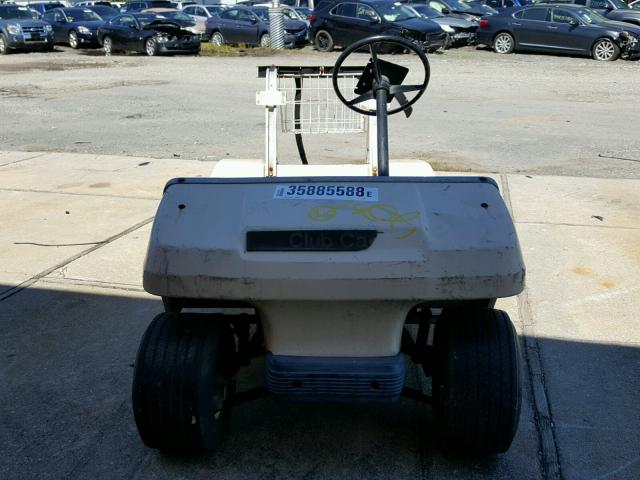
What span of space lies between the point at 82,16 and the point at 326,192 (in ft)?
88.8

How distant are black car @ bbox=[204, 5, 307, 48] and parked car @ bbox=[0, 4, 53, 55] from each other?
4983 millimetres

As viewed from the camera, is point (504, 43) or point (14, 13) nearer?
point (504, 43)

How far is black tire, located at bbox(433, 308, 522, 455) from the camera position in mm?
2750

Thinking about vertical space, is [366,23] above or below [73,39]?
above

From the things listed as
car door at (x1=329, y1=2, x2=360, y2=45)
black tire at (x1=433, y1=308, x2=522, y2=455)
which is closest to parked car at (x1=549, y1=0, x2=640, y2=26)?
car door at (x1=329, y1=2, x2=360, y2=45)

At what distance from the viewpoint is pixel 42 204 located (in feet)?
21.9

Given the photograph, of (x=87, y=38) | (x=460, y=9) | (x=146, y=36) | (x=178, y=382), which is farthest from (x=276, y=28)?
(x=178, y=382)

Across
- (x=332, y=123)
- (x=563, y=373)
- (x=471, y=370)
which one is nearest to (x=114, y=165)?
(x=332, y=123)

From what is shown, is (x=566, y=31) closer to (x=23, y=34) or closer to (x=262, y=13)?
(x=262, y=13)

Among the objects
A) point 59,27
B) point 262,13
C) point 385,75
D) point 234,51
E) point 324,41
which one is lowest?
point 234,51

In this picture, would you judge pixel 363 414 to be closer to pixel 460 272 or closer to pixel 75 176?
pixel 460 272

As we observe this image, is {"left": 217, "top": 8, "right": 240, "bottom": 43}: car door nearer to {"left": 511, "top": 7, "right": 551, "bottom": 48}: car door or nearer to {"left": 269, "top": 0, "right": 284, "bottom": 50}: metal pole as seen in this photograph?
{"left": 269, "top": 0, "right": 284, "bottom": 50}: metal pole

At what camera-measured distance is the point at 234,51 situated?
76.7ft

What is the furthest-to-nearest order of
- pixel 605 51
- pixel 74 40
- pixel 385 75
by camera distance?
1. pixel 74 40
2. pixel 605 51
3. pixel 385 75
